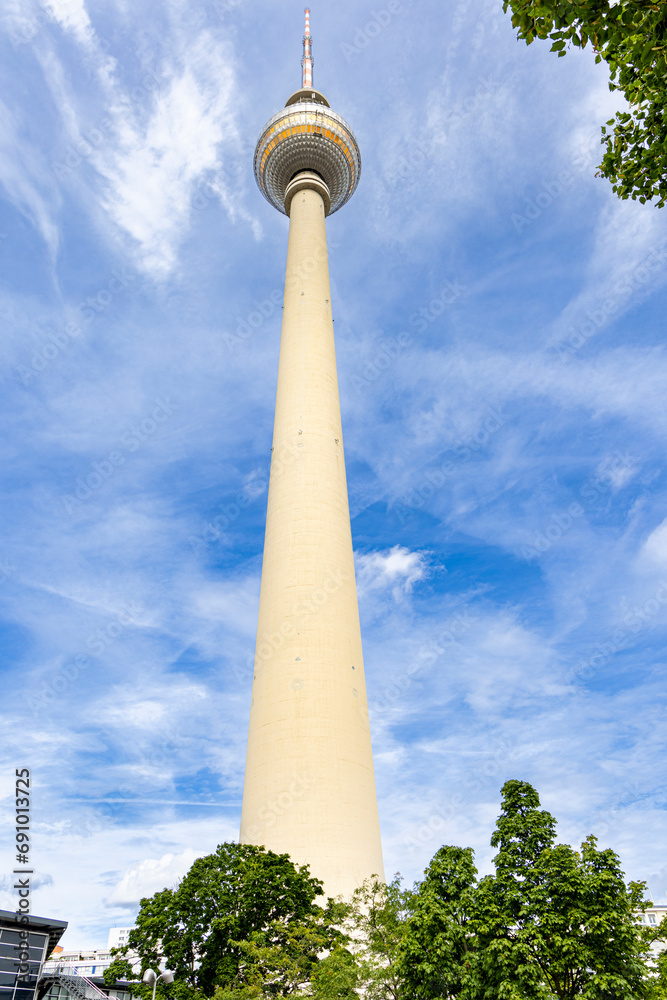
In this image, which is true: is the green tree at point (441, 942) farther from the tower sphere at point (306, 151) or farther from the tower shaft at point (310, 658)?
the tower sphere at point (306, 151)

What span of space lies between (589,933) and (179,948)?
19.5m

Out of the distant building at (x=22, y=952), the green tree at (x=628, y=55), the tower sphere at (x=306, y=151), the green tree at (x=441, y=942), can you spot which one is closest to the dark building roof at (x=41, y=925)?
the distant building at (x=22, y=952)

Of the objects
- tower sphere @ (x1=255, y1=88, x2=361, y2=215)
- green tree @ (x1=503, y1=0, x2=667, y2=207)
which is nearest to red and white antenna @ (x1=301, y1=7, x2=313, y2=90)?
tower sphere @ (x1=255, y1=88, x2=361, y2=215)

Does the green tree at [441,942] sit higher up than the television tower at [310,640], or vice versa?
the television tower at [310,640]

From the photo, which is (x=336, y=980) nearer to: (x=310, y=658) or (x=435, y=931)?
(x=435, y=931)

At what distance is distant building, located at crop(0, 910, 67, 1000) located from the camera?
3297 centimetres

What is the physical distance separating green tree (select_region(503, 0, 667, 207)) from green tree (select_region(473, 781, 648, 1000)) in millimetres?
19436

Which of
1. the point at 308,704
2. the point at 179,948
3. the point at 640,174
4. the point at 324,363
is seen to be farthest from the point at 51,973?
the point at 324,363

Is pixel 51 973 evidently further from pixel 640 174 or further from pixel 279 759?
pixel 640 174

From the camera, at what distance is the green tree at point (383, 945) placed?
26906 mm

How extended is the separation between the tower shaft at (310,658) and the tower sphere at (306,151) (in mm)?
23720

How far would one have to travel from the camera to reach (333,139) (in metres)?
80.2

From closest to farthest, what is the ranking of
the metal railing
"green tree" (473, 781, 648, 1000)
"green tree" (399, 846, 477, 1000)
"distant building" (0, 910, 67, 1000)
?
"green tree" (473, 781, 648, 1000)
"green tree" (399, 846, 477, 1000)
"distant building" (0, 910, 67, 1000)
the metal railing

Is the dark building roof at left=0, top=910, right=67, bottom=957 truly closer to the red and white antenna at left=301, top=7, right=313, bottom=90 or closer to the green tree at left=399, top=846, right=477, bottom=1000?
the green tree at left=399, top=846, right=477, bottom=1000
